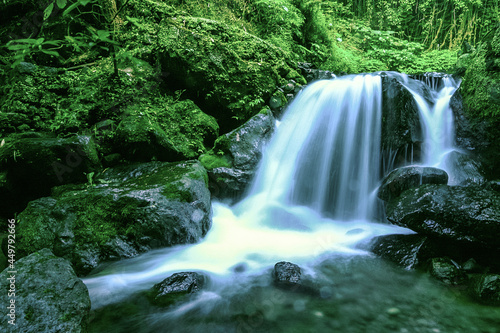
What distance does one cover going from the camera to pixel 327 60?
951 cm

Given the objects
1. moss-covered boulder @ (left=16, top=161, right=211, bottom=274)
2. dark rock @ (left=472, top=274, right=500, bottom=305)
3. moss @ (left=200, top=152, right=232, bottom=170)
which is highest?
moss @ (left=200, top=152, right=232, bottom=170)

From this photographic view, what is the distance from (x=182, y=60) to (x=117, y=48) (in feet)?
4.80

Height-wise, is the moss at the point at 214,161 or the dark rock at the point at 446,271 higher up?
the moss at the point at 214,161

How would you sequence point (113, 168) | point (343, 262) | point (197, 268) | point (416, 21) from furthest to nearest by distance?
1. point (416, 21)
2. point (113, 168)
3. point (343, 262)
4. point (197, 268)

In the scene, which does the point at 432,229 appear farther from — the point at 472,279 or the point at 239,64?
the point at 239,64

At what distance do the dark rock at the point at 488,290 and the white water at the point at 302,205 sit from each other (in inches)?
51.6

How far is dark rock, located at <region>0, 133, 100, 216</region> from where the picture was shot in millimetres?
3752

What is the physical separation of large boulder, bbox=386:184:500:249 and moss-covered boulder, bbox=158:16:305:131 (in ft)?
12.3

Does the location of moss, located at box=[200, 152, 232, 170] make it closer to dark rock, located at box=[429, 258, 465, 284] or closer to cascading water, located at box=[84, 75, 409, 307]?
cascading water, located at box=[84, 75, 409, 307]

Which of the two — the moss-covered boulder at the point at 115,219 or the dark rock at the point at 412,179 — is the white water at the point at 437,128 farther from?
the moss-covered boulder at the point at 115,219

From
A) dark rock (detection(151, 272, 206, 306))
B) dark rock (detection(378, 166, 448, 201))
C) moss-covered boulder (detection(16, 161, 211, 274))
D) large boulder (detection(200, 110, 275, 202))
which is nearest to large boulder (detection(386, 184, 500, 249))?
dark rock (detection(378, 166, 448, 201))

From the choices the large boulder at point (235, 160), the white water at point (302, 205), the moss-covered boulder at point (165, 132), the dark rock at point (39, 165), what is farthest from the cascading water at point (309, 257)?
the dark rock at point (39, 165)

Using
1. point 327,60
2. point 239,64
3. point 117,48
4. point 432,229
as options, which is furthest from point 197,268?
point 327,60

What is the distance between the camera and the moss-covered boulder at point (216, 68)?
18.4ft
